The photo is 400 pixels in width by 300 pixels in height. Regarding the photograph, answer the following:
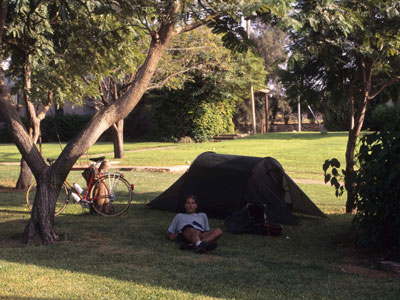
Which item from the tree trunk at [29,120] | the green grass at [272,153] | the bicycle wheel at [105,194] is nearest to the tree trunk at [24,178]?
the tree trunk at [29,120]

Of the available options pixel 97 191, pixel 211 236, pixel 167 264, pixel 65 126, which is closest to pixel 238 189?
pixel 211 236

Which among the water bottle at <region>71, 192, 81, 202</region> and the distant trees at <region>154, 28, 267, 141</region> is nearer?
the water bottle at <region>71, 192, 81, 202</region>

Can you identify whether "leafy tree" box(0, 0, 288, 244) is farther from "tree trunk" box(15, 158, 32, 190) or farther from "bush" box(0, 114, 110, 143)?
"bush" box(0, 114, 110, 143)

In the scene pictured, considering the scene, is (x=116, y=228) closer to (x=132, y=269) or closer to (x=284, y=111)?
(x=132, y=269)

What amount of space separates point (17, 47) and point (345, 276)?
9.41 meters

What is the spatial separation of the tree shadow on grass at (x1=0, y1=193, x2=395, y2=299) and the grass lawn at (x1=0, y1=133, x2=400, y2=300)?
0.01 metres

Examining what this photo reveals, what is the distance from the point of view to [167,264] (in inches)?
250

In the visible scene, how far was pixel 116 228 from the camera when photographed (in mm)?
8750

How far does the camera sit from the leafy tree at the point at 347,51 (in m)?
7.94

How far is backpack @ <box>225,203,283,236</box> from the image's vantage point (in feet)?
27.1

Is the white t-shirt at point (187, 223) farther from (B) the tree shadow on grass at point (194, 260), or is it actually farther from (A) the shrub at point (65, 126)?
(A) the shrub at point (65, 126)

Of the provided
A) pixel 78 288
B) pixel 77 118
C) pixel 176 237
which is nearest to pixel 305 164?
pixel 176 237

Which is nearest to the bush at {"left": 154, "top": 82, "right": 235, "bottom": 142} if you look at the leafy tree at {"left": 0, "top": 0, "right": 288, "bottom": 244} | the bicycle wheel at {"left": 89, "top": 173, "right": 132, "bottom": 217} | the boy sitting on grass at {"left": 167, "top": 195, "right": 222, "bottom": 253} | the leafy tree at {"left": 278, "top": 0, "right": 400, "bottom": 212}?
the leafy tree at {"left": 278, "top": 0, "right": 400, "bottom": 212}

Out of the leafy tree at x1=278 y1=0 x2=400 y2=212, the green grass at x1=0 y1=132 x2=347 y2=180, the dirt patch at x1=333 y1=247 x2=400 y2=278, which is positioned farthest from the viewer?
the green grass at x1=0 y1=132 x2=347 y2=180
